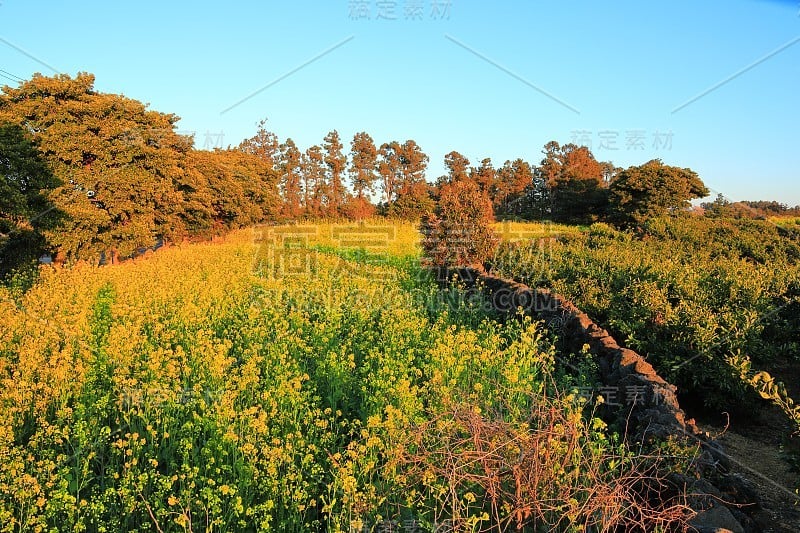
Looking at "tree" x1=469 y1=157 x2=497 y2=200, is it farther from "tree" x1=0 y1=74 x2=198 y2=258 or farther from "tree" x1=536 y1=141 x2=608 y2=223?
"tree" x1=0 y1=74 x2=198 y2=258

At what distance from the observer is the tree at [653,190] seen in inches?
1270

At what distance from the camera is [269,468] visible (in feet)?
12.0

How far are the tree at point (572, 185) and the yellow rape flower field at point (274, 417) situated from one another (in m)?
36.8

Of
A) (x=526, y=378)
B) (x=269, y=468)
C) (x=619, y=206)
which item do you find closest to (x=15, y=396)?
(x=269, y=468)

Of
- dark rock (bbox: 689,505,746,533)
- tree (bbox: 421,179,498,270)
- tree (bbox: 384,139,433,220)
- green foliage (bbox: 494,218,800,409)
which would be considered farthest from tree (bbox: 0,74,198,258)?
tree (bbox: 384,139,433,220)

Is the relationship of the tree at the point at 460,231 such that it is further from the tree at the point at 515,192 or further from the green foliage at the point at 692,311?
the tree at the point at 515,192

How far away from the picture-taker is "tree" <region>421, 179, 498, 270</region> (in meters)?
14.4

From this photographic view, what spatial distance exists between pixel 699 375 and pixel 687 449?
3.32m

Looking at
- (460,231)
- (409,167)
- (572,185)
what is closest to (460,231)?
(460,231)

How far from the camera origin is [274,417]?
4.82 metres

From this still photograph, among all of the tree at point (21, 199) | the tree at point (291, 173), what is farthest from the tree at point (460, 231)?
the tree at point (291, 173)

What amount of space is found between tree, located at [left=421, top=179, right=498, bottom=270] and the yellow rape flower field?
335 cm

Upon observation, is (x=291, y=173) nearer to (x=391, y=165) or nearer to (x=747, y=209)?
(x=391, y=165)

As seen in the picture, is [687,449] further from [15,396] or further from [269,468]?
[15,396]
